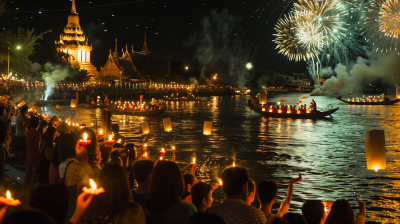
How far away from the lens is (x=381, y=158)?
794cm

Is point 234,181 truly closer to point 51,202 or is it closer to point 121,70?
point 51,202

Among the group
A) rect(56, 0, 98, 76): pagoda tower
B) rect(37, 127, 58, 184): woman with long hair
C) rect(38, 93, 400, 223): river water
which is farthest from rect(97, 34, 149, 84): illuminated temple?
rect(37, 127, 58, 184): woman with long hair

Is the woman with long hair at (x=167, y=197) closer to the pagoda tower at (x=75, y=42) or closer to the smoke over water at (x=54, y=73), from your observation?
the smoke over water at (x=54, y=73)

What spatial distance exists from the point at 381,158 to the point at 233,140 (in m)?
16.2

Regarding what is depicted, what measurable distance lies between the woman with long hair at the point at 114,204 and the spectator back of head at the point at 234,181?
938mm

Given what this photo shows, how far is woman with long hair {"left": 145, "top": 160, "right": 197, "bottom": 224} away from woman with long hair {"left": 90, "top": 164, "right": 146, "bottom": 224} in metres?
0.24

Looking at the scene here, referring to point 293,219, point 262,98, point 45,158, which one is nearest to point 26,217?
point 293,219

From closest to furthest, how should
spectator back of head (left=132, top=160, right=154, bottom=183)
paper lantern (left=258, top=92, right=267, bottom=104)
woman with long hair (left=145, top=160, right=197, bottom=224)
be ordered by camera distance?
woman with long hair (left=145, top=160, right=197, bottom=224)
spectator back of head (left=132, top=160, right=154, bottom=183)
paper lantern (left=258, top=92, right=267, bottom=104)

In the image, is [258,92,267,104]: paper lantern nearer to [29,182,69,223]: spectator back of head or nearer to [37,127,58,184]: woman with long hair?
[37,127,58,184]: woman with long hair

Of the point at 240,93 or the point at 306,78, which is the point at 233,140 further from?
the point at 306,78

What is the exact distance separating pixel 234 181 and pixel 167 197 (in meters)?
0.72

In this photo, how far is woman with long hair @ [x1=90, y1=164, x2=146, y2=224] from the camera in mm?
3133

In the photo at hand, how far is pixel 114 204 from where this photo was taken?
3135mm

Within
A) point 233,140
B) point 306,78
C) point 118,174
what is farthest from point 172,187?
point 306,78
